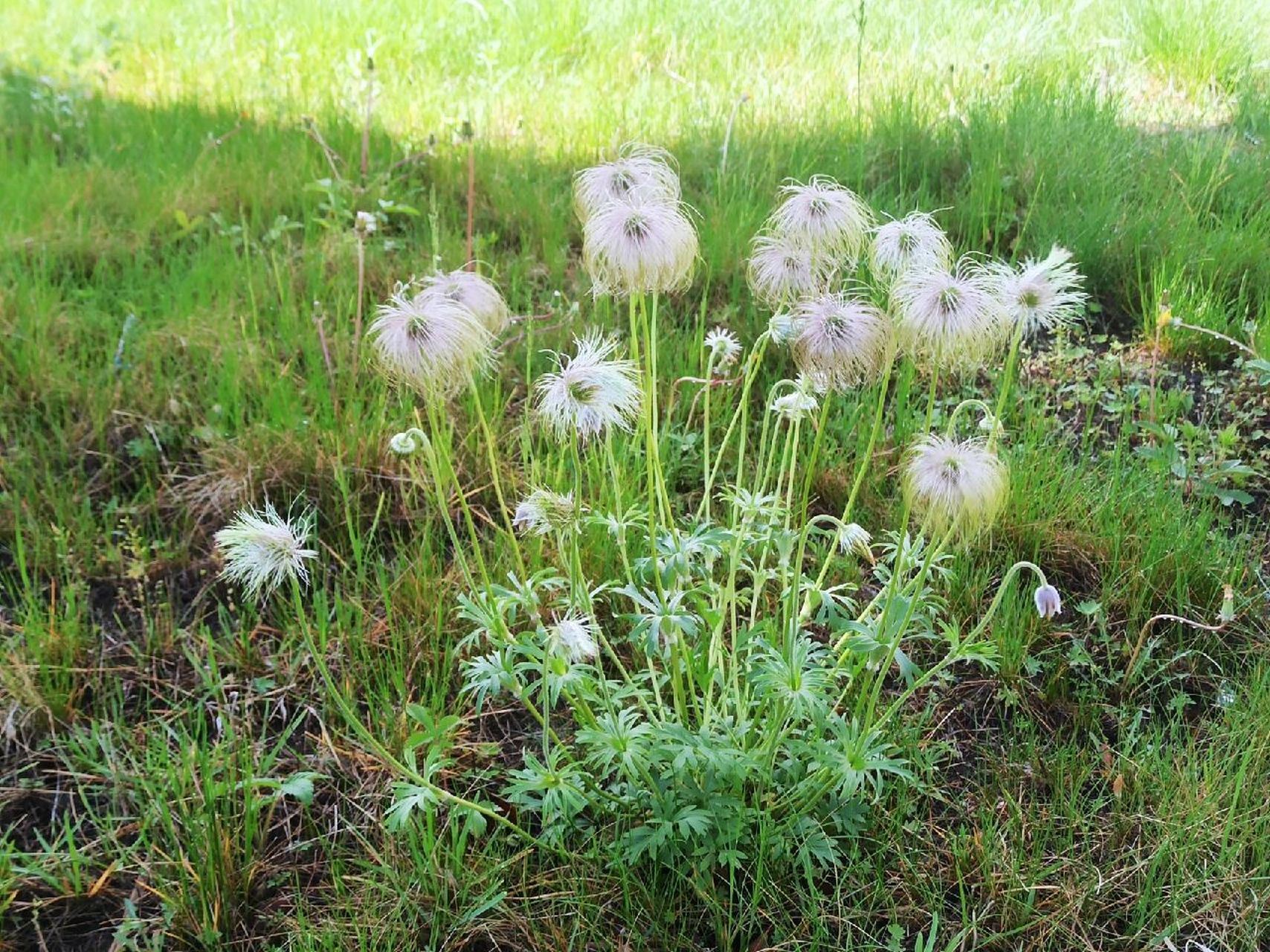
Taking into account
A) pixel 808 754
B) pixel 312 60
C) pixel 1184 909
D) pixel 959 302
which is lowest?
pixel 1184 909

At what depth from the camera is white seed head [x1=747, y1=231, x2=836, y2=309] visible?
6.20 feet

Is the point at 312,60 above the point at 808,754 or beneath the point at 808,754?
above

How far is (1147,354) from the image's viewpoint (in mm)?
3322

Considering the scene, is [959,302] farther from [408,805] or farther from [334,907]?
[334,907]

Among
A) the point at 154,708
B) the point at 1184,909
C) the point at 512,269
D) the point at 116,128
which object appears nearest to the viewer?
the point at 1184,909

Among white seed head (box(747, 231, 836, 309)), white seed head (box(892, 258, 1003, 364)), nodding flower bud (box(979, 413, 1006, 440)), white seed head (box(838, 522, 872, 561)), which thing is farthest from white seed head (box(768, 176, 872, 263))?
white seed head (box(838, 522, 872, 561))

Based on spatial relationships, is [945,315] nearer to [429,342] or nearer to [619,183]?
[619,183]

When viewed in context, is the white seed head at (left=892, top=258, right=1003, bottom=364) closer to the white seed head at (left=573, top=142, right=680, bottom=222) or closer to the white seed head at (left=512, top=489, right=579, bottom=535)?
the white seed head at (left=573, top=142, right=680, bottom=222)

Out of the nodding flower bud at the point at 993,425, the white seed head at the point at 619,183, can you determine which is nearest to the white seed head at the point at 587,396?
the white seed head at the point at 619,183

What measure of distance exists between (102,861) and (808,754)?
1363mm

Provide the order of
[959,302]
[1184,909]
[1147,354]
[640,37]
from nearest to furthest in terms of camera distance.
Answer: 1. [959,302]
2. [1184,909]
3. [1147,354]
4. [640,37]

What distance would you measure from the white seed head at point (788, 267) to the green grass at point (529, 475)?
2.21ft

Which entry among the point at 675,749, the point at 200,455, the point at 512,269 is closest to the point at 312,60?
the point at 512,269

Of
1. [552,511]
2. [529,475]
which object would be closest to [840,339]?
[552,511]
